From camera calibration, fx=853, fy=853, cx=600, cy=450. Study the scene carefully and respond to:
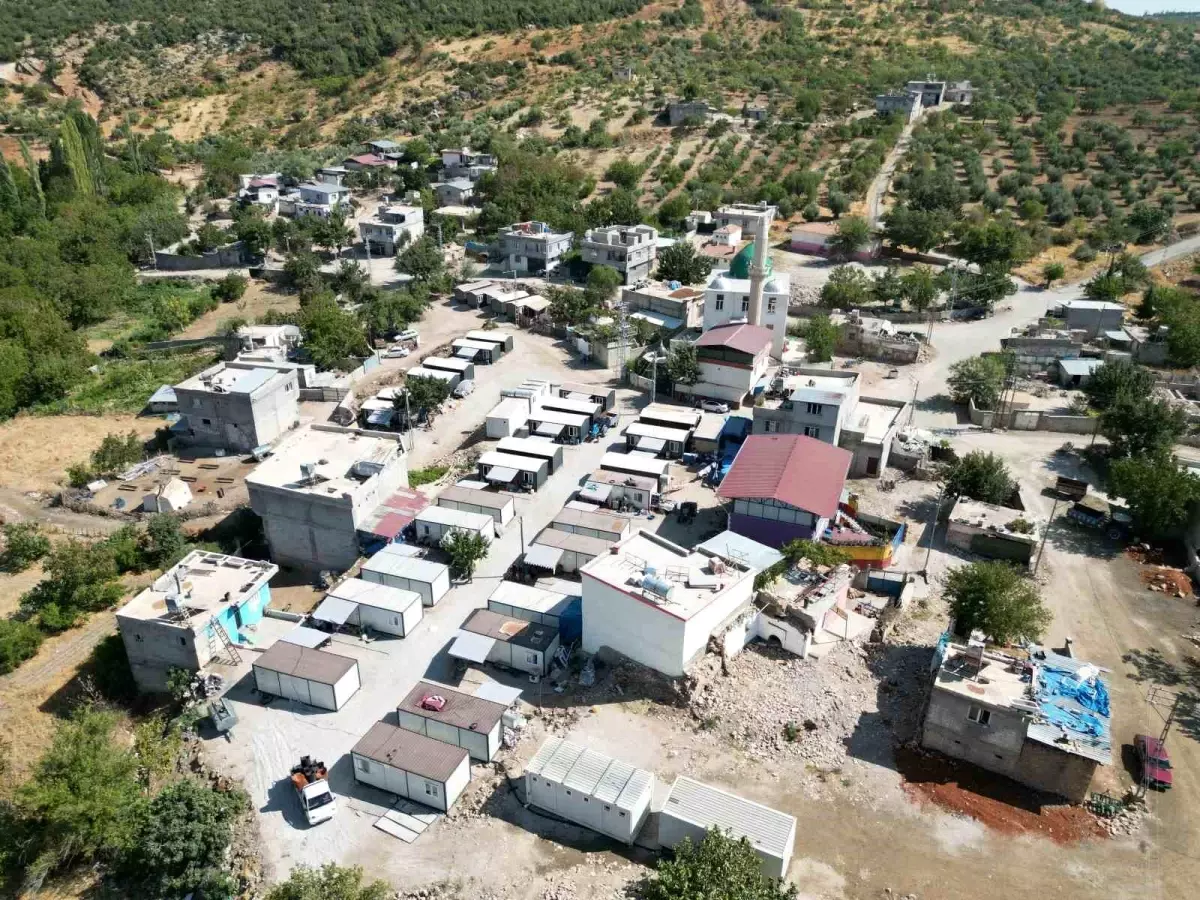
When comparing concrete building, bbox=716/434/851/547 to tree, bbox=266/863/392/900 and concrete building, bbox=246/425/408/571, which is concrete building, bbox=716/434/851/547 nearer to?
concrete building, bbox=246/425/408/571

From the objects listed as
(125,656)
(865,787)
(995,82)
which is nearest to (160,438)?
(125,656)

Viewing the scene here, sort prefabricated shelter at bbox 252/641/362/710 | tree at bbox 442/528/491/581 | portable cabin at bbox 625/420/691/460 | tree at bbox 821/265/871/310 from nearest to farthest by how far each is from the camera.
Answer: prefabricated shelter at bbox 252/641/362/710
tree at bbox 442/528/491/581
portable cabin at bbox 625/420/691/460
tree at bbox 821/265/871/310

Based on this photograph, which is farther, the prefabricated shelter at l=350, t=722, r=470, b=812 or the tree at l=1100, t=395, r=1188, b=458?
the tree at l=1100, t=395, r=1188, b=458

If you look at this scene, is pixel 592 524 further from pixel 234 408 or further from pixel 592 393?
pixel 234 408

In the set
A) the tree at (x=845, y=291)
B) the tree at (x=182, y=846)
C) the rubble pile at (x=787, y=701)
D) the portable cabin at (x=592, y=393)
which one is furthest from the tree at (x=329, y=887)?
the tree at (x=845, y=291)

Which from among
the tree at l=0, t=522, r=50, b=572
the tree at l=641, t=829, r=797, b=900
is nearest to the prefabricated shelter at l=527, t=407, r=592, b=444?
the tree at l=0, t=522, r=50, b=572

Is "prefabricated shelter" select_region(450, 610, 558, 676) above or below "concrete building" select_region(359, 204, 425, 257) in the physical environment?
below

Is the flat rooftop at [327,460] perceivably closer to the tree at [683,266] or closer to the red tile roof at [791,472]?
the red tile roof at [791,472]
